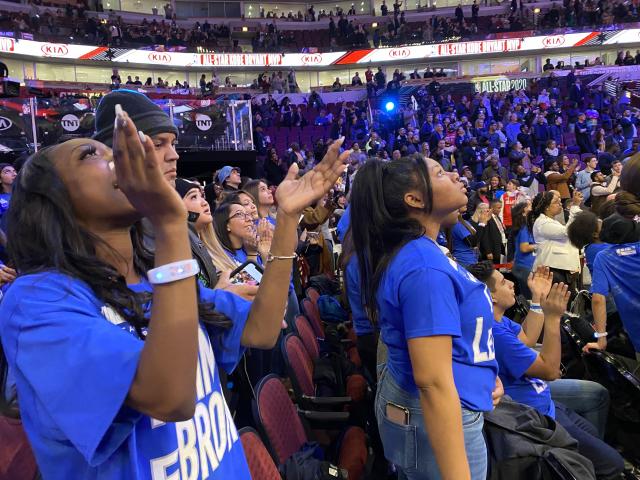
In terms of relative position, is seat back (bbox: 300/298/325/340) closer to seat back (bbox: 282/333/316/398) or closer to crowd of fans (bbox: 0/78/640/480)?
crowd of fans (bbox: 0/78/640/480)

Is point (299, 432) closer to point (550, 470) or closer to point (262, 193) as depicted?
point (550, 470)

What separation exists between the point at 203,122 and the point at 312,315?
20.4 ft

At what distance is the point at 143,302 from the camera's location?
98 centimetres

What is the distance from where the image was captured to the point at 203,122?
9.25 meters

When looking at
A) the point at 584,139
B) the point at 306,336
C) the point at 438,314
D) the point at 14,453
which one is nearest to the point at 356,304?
the point at 306,336

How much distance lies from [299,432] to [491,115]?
1643 centimetres

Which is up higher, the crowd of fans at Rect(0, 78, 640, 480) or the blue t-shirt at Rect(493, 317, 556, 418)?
the crowd of fans at Rect(0, 78, 640, 480)

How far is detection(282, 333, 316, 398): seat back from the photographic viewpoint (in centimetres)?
254

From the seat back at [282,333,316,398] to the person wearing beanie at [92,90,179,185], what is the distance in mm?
1381

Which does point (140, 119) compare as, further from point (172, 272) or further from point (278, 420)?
point (278, 420)

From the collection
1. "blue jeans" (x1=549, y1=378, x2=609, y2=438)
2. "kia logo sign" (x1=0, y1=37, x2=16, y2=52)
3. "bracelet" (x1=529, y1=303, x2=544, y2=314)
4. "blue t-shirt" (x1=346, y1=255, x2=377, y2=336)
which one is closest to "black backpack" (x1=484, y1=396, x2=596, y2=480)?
"bracelet" (x1=529, y1=303, x2=544, y2=314)

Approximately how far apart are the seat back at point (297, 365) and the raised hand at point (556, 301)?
3.86 feet

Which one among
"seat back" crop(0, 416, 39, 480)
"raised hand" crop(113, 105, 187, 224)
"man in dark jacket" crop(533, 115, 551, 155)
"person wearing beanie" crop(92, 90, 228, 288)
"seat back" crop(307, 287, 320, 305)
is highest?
"man in dark jacket" crop(533, 115, 551, 155)

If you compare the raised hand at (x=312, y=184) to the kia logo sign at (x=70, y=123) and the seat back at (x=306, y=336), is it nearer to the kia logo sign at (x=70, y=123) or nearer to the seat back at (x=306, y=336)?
the seat back at (x=306, y=336)
